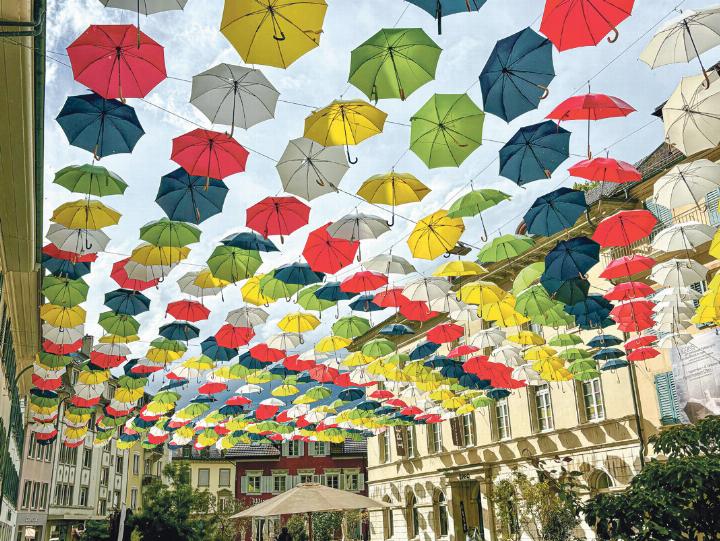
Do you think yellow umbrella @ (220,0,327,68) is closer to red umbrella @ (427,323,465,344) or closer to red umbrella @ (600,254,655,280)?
red umbrella @ (600,254,655,280)

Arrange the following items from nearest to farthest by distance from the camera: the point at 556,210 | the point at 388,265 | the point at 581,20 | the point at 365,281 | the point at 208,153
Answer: the point at 581,20, the point at 208,153, the point at 556,210, the point at 388,265, the point at 365,281

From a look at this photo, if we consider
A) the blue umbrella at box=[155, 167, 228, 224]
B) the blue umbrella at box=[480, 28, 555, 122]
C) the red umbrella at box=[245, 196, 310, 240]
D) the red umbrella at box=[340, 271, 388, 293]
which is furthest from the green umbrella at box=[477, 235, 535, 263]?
the blue umbrella at box=[155, 167, 228, 224]

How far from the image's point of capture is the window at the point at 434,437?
32.1m

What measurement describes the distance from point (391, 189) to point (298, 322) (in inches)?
261

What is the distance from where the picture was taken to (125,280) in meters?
12.1

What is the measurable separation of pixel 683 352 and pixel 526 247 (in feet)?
28.8

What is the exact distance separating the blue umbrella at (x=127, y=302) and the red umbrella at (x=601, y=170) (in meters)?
9.54

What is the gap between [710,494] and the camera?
582 centimetres

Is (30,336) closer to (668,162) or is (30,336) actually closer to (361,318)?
(361,318)

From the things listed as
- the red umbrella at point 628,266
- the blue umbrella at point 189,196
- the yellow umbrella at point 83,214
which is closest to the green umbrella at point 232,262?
the blue umbrella at point 189,196

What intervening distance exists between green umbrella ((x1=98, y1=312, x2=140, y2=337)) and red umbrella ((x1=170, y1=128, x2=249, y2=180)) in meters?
7.19

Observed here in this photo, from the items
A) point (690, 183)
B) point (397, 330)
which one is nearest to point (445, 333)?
point (397, 330)

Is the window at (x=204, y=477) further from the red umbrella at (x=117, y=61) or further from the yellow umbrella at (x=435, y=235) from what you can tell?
the red umbrella at (x=117, y=61)

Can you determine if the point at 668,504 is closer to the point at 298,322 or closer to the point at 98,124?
the point at 98,124
